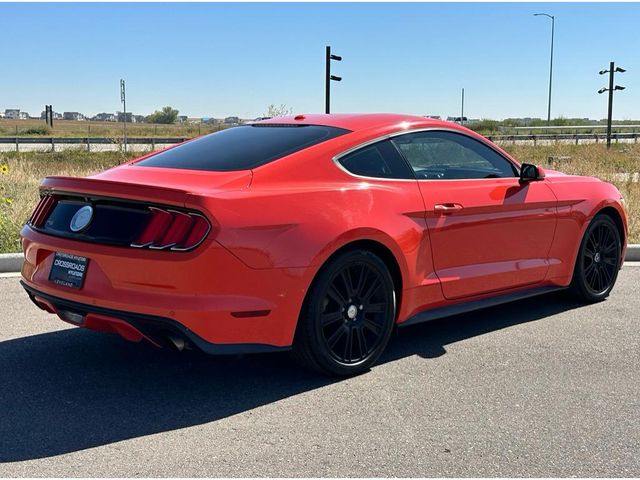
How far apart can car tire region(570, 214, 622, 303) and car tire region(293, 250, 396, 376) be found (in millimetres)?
2251

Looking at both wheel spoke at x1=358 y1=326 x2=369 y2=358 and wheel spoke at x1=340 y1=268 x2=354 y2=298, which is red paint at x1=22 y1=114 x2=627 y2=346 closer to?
wheel spoke at x1=340 y1=268 x2=354 y2=298

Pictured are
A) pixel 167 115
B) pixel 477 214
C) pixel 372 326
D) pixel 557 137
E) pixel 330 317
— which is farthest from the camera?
pixel 167 115

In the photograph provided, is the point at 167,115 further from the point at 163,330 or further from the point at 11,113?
the point at 163,330

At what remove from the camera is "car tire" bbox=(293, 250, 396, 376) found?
4.13 meters

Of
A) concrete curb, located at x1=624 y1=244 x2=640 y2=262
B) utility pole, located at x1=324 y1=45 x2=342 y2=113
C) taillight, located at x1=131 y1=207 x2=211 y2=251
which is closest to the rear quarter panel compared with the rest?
concrete curb, located at x1=624 y1=244 x2=640 y2=262

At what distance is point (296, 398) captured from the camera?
4.09 metres

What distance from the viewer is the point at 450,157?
5277 millimetres

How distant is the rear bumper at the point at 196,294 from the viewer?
3.69 meters

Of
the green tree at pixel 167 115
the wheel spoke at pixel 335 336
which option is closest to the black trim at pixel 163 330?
the wheel spoke at pixel 335 336

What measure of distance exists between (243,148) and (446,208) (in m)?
1.35

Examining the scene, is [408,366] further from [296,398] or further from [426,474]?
[426,474]

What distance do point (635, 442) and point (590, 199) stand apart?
9.17 ft

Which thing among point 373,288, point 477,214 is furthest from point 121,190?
point 477,214

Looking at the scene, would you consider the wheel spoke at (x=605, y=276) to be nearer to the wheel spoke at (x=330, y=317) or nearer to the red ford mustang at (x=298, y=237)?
the red ford mustang at (x=298, y=237)
